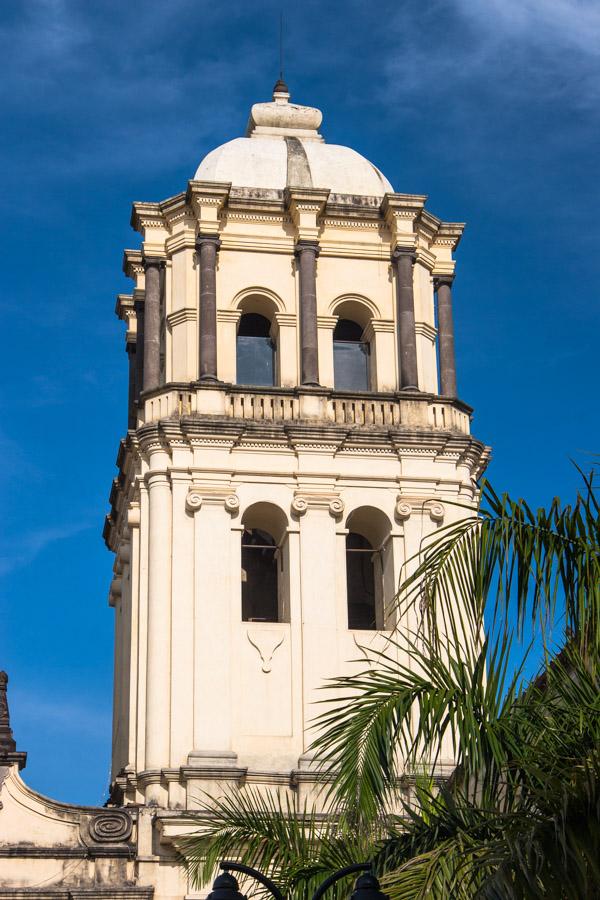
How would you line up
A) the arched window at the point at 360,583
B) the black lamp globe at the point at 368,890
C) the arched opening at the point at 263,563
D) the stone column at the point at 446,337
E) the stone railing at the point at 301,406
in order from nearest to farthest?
the black lamp globe at the point at 368,890
the arched opening at the point at 263,563
the stone railing at the point at 301,406
the arched window at the point at 360,583
the stone column at the point at 446,337

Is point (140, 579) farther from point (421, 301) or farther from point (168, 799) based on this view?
point (421, 301)

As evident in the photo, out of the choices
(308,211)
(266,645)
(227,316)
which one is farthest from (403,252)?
(266,645)

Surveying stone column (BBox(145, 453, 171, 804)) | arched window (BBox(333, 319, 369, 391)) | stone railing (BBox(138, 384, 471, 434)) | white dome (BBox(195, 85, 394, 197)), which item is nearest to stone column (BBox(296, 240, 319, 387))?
stone railing (BBox(138, 384, 471, 434))

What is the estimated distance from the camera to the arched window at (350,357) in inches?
1332

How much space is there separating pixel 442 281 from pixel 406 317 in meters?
1.97

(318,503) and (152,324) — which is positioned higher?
(152,324)

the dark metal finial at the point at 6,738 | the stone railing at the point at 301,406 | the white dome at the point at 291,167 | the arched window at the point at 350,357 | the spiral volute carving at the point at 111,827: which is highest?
the white dome at the point at 291,167

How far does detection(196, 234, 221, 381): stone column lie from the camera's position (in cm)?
3212

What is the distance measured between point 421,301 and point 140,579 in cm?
769

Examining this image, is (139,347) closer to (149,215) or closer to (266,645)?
(149,215)

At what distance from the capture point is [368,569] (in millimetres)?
33125

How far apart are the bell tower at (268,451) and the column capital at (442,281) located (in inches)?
2.6

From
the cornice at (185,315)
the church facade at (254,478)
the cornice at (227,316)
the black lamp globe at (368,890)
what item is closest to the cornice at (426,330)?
the church facade at (254,478)

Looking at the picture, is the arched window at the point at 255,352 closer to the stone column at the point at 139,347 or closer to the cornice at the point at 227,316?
the cornice at the point at 227,316
